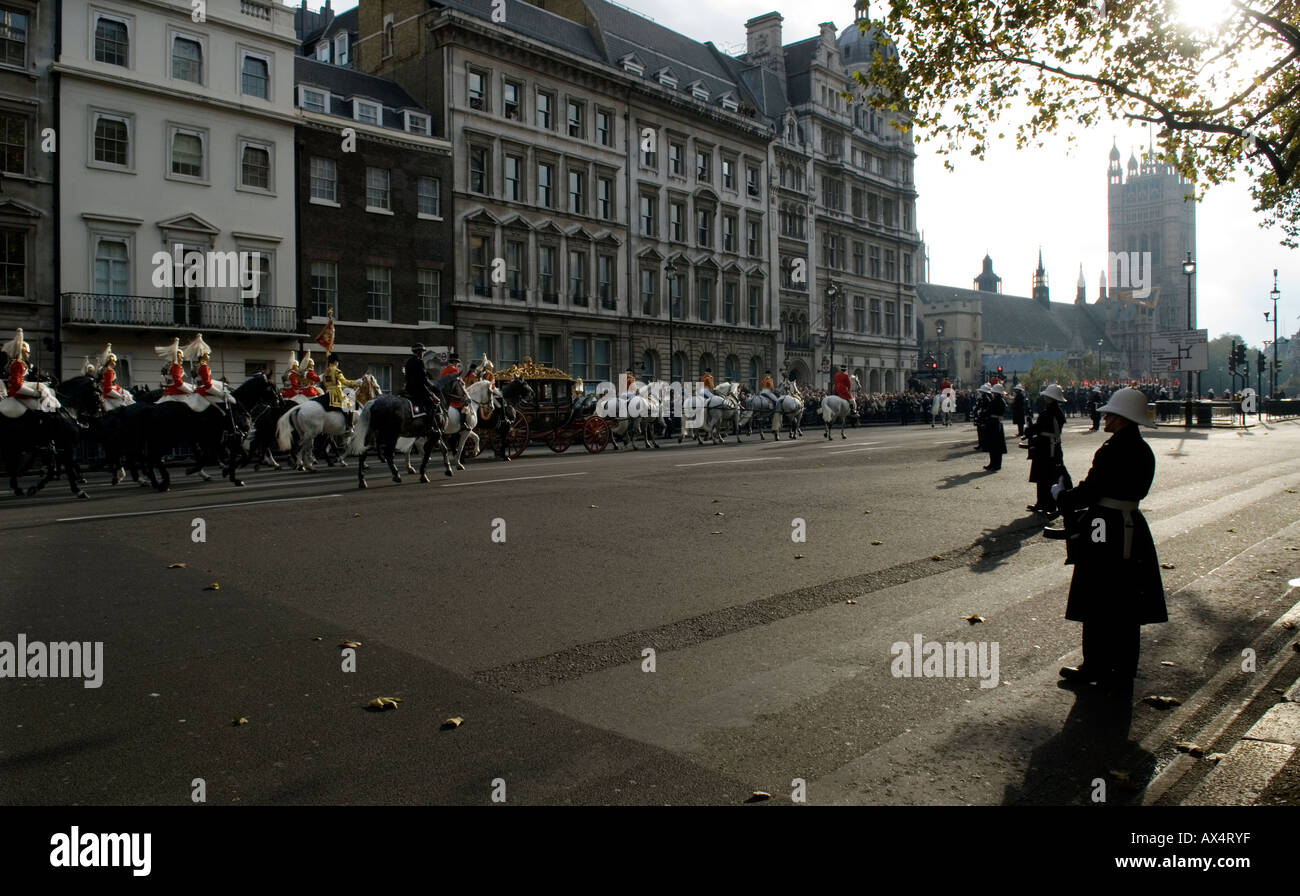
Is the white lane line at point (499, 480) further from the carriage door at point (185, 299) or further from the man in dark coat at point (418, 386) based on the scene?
the carriage door at point (185, 299)

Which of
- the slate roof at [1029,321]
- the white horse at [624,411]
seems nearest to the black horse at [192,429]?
the white horse at [624,411]

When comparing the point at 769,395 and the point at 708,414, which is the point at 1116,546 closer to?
the point at 708,414

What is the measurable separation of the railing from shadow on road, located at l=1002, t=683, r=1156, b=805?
104ft

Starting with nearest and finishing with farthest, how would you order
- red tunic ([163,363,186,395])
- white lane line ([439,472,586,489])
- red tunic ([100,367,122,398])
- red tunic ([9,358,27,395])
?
red tunic ([9,358,27,395]), white lane line ([439,472,586,489]), red tunic ([163,363,186,395]), red tunic ([100,367,122,398])

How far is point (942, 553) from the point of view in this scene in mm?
10008

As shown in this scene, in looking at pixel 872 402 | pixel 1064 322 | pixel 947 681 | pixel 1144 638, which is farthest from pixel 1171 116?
pixel 1064 322

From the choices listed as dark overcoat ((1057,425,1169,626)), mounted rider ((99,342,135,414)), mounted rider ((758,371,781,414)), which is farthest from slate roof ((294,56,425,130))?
dark overcoat ((1057,425,1169,626))

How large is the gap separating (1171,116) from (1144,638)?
9592mm

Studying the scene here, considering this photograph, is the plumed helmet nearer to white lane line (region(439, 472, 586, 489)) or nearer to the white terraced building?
white lane line (region(439, 472, 586, 489))

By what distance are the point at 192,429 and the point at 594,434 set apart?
11.6m

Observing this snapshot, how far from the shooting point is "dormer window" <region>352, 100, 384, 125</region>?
37344 mm

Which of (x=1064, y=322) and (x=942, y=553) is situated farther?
(x=1064, y=322)

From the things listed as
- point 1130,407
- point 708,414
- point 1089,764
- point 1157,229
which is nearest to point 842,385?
point 708,414
